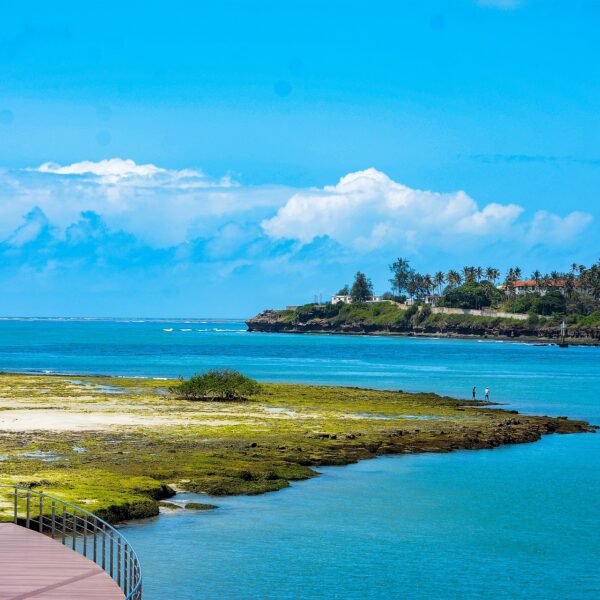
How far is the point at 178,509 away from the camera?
38.2 metres

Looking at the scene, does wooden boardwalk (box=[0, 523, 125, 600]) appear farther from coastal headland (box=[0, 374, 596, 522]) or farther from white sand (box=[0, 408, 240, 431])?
white sand (box=[0, 408, 240, 431])

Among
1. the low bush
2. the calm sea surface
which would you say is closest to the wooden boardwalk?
the calm sea surface

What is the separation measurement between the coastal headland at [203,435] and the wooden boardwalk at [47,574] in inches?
293

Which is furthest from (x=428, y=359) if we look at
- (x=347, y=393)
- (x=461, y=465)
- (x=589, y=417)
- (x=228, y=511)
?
(x=228, y=511)

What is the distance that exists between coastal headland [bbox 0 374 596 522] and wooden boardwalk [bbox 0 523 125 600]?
7.45 metres

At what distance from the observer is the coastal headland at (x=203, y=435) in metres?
41.7

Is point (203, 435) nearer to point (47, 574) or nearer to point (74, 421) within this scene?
point (74, 421)

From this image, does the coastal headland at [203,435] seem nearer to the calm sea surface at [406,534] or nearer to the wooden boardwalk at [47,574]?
the calm sea surface at [406,534]

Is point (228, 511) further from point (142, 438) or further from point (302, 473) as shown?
point (142, 438)

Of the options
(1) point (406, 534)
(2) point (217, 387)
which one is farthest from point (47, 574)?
(2) point (217, 387)

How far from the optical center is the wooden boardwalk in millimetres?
20484

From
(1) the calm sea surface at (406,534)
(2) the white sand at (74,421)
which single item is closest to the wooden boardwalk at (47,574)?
(1) the calm sea surface at (406,534)

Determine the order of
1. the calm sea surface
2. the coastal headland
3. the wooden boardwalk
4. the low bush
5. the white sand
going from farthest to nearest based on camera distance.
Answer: the low bush, the white sand, the coastal headland, the calm sea surface, the wooden boardwalk

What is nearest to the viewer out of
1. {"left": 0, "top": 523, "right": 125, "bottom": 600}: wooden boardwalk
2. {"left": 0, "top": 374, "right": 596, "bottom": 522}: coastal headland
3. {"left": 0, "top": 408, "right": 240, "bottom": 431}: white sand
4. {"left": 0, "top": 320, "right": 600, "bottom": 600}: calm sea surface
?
{"left": 0, "top": 523, "right": 125, "bottom": 600}: wooden boardwalk
